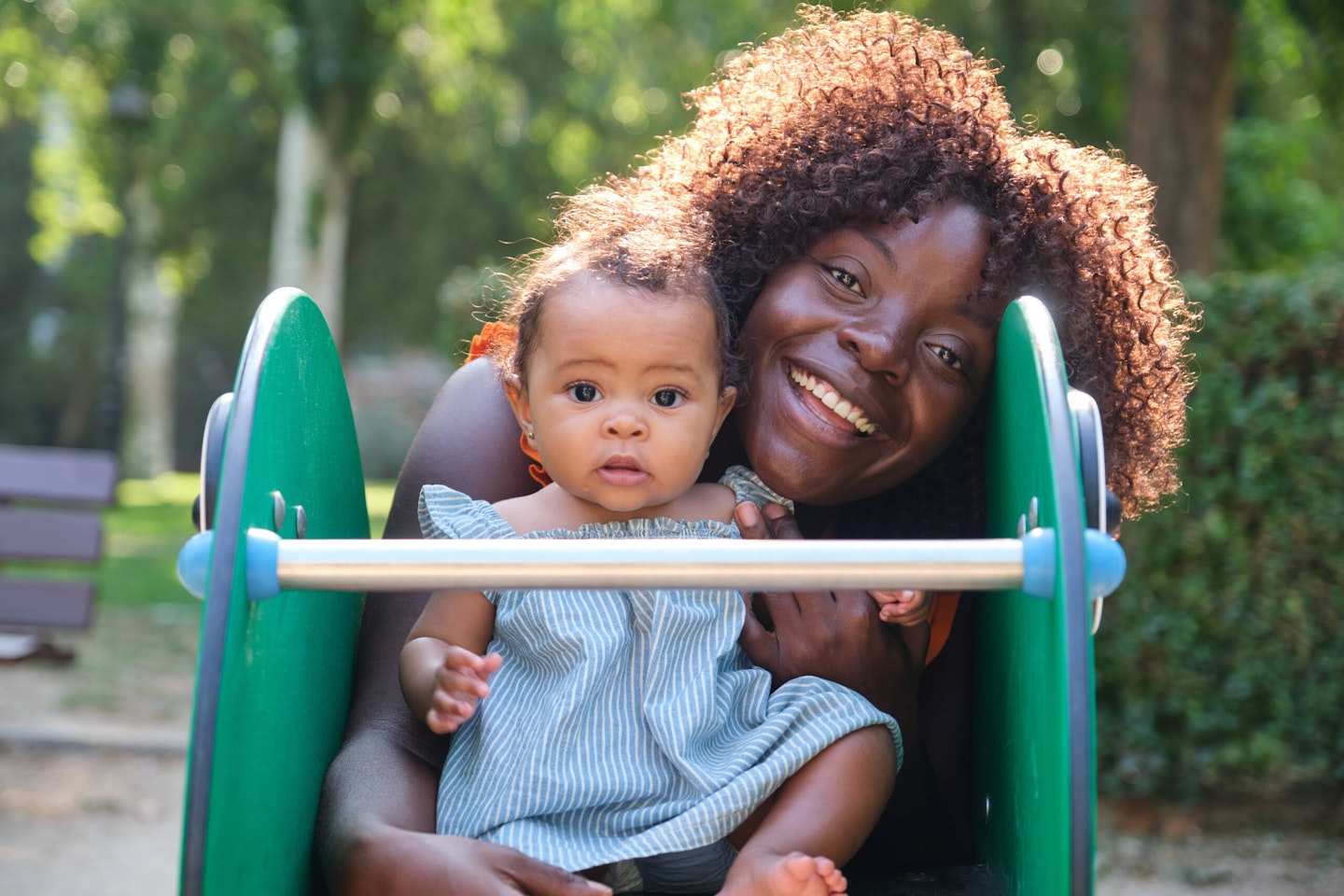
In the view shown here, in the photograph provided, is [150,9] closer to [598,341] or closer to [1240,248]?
→ [1240,248]

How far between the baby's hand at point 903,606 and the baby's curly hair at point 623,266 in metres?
0.42

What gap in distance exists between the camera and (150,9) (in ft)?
47.0

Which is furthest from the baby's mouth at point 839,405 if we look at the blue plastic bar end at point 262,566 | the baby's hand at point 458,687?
the blue plastic bar end at point 262,566

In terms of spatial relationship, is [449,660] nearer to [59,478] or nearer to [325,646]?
[325,646]

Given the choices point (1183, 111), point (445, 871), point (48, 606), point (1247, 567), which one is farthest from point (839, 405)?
point (1183, 111)

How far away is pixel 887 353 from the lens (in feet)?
7.09

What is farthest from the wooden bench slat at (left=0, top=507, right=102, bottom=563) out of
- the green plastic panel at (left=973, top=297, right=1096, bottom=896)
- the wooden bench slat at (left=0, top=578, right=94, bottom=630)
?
the green plastic panel at (left=973, top=297, right=1096, bottom=896)

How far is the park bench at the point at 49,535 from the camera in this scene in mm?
6281

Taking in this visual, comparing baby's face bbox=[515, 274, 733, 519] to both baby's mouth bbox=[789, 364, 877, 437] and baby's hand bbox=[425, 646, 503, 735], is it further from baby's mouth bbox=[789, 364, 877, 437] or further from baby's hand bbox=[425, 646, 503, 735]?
baby's hand bbox=[425, 646, 503, 735]

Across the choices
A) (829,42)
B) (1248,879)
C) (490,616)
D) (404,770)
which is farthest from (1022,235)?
(1248,879)

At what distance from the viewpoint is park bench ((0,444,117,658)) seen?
20.6ft

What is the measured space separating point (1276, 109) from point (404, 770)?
15.2 meters

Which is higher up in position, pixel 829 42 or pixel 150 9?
pixel 150 9

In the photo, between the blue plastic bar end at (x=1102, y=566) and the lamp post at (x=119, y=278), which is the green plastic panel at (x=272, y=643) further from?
the lamp post at (x=119, y=278)
